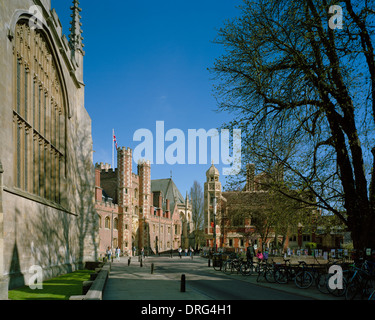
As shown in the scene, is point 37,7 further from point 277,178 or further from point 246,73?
point 277,178

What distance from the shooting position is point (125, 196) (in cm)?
6444

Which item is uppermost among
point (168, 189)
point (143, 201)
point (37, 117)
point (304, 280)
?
point (37, 117)

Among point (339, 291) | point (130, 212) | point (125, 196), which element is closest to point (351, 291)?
point (339, 291)

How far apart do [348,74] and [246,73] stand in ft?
12.3

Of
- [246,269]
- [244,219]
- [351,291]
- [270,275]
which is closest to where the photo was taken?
[351,291]

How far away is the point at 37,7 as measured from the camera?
18562 millimetres

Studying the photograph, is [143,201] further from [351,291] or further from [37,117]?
[351,291]

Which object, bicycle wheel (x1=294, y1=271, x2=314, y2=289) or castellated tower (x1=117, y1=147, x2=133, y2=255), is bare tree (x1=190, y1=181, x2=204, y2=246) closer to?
castellated tower (x1=117, y1=147, x2=133, y2=255)

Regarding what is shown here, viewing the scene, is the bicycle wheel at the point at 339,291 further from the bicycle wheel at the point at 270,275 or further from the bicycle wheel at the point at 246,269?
the bicycle wheel at the point at 246,269

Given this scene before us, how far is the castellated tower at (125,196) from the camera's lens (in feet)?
207

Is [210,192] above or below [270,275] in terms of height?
above

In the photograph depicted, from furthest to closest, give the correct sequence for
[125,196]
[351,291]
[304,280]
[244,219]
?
[125,196] → [244,219] → [304,280] → [351,291]

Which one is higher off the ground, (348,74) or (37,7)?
(37,7)

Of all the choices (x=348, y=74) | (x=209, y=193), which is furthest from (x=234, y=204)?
(x=209, y=193)
